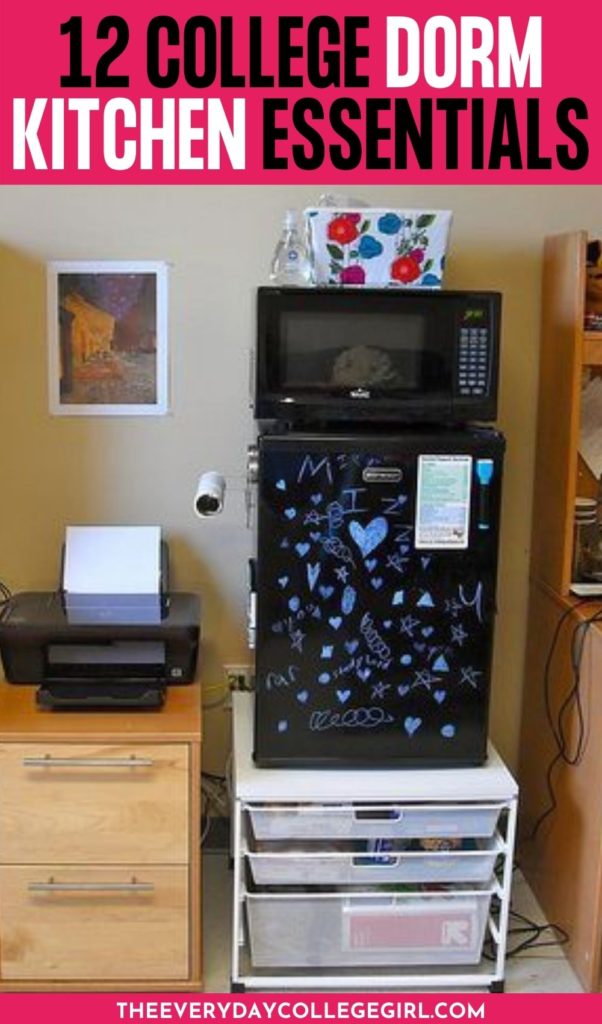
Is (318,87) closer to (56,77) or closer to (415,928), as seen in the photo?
(56,77)

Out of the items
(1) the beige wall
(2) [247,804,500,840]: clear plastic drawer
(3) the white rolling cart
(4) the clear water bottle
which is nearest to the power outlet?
(1) the beige wall

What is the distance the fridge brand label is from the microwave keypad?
0.46 feet

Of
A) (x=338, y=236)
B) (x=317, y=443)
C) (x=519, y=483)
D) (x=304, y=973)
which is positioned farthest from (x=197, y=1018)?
(x=338, y=236)

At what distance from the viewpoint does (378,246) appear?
196cm

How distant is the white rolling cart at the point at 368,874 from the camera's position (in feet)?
6.48

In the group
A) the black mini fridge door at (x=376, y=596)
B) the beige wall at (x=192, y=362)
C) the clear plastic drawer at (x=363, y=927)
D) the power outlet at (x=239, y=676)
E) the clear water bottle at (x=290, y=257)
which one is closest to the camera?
the black mini fridge door at (x=376, y=596)

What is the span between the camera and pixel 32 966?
1999 millimetres

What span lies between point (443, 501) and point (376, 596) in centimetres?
23

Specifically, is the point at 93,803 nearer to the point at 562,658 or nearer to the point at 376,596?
the point at 376,596

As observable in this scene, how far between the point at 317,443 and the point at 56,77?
112cm

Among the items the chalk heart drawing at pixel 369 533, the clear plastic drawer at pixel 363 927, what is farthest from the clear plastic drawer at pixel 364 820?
the chalk heart drawing at pixel 369 533

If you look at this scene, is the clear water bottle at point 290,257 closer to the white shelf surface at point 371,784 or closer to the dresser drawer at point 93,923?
the white shelf surface at point 371,784

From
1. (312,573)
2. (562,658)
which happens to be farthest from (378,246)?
(562,658)

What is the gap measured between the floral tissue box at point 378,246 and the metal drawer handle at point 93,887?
124 centimetres
